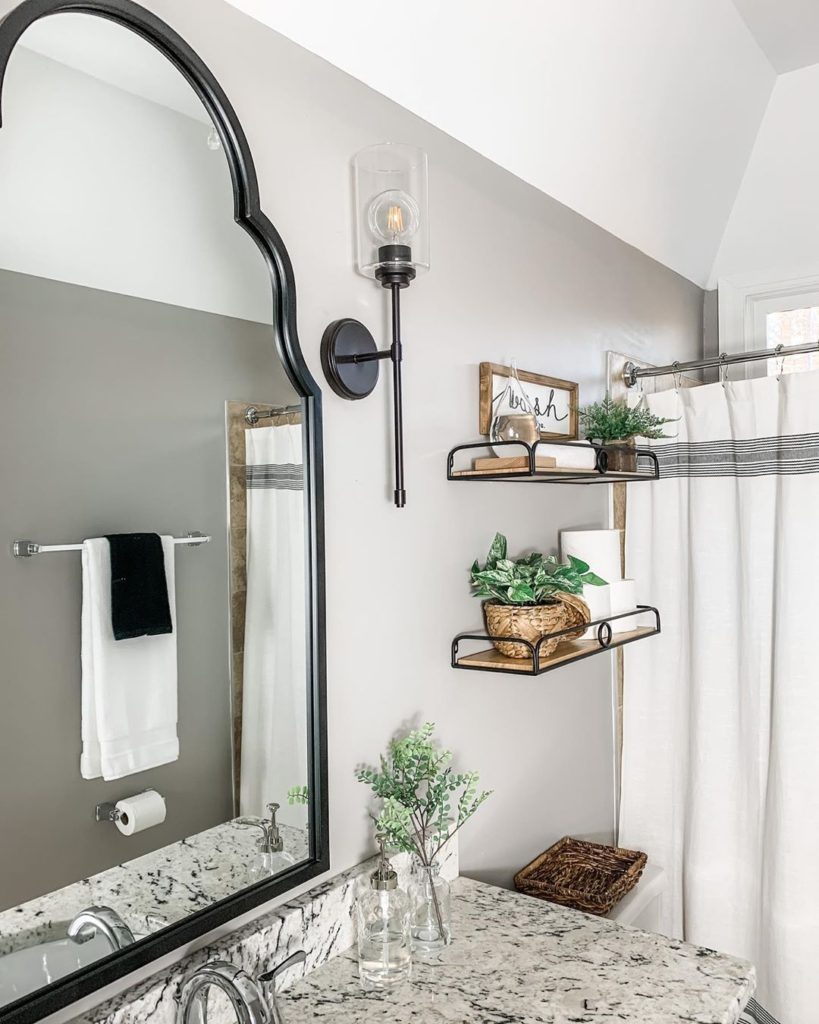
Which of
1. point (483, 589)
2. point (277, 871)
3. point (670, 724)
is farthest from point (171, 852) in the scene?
point (670, 724)

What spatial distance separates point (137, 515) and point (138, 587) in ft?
0.28

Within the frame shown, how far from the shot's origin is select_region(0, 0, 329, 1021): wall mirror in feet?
2.93

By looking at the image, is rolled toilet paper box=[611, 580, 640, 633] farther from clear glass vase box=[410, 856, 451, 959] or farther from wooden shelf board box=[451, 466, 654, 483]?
clear glass vase box=[410, 856, 451, 959]

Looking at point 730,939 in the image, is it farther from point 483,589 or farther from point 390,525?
point 390,525

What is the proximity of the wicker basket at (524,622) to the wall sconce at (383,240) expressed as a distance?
50cm

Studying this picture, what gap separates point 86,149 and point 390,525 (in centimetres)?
73

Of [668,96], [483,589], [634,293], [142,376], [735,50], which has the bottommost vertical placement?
[483,589]

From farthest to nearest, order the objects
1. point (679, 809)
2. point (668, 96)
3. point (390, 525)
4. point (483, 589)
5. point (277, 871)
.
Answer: point (679, 809), point (668, 96), point (483, 589), point (390, 525), point (277, 871)

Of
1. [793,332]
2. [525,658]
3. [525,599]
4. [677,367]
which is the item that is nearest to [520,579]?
[525,599]

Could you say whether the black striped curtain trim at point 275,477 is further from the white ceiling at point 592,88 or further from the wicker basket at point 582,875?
the wicker basket at point 582,875

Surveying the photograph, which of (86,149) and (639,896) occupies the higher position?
(86,149)

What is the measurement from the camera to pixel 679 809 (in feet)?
7.07

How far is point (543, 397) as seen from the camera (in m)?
1.84

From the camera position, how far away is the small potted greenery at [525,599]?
1.58 m
